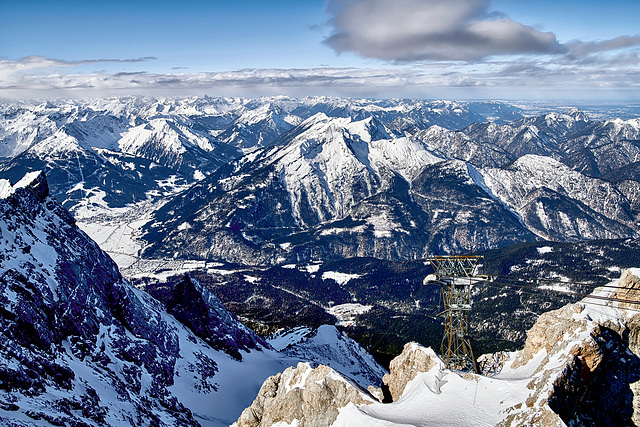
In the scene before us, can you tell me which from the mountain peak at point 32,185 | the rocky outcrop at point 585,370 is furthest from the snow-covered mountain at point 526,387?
the mountain peak at point 32,185

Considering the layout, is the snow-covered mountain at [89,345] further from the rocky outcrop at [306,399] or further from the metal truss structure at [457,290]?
the metal truss structure at [457,290]

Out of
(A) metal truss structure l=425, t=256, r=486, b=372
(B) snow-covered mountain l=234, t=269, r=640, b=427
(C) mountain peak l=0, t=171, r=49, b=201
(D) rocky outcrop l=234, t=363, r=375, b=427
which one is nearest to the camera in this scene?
(B) snow-covered mountain l=234, t=269, r=640, b=427

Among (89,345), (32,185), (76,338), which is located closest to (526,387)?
(89,345)

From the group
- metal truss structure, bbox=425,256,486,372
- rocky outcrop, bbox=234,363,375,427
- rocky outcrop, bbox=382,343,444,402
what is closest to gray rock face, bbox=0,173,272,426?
rocky outcrop, bbox=234,363,375,427

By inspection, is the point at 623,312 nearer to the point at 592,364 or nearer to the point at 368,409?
the point at 592,364

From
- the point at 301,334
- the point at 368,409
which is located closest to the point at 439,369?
the point at 368,409

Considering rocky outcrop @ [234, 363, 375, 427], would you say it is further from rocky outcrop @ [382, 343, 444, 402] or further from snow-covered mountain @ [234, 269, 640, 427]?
rocky outcrop @ [382, 343, 444, 402]
